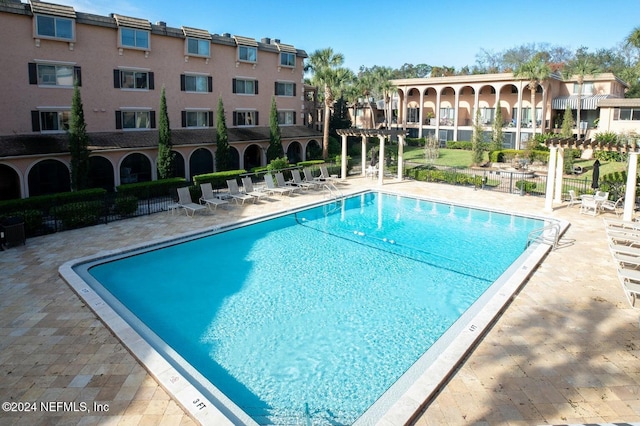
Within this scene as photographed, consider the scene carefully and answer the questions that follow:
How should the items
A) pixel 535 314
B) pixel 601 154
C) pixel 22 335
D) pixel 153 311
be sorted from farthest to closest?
pixel 601 154, pixel 153 311, pixel 535 314, pixel 22 335

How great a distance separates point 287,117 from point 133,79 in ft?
43.0

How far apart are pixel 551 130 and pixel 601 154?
9.97 metres

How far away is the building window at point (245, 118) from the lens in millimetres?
33250

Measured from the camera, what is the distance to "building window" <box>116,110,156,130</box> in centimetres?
2705

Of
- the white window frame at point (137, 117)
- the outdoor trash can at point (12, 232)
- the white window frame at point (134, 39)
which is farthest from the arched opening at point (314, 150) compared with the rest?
the outdoor trash can at point (12, 232)

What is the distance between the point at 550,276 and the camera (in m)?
12.4

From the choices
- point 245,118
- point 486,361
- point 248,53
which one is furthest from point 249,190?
point 486,361

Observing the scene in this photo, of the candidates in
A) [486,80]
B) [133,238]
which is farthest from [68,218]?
[486,80]

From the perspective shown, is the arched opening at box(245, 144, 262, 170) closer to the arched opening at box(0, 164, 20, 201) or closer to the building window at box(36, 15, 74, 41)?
the building window at box(36, 15, 74, 41)

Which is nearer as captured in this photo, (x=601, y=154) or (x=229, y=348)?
(x=229, y=348)

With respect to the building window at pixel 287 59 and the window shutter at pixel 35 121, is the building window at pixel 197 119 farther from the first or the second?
the window shutter at pixel 35 121

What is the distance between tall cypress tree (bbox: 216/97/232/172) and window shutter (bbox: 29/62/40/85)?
32.2ft

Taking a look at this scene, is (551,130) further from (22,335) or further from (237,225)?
(22,335)

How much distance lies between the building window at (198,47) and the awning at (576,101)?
34919 mm
